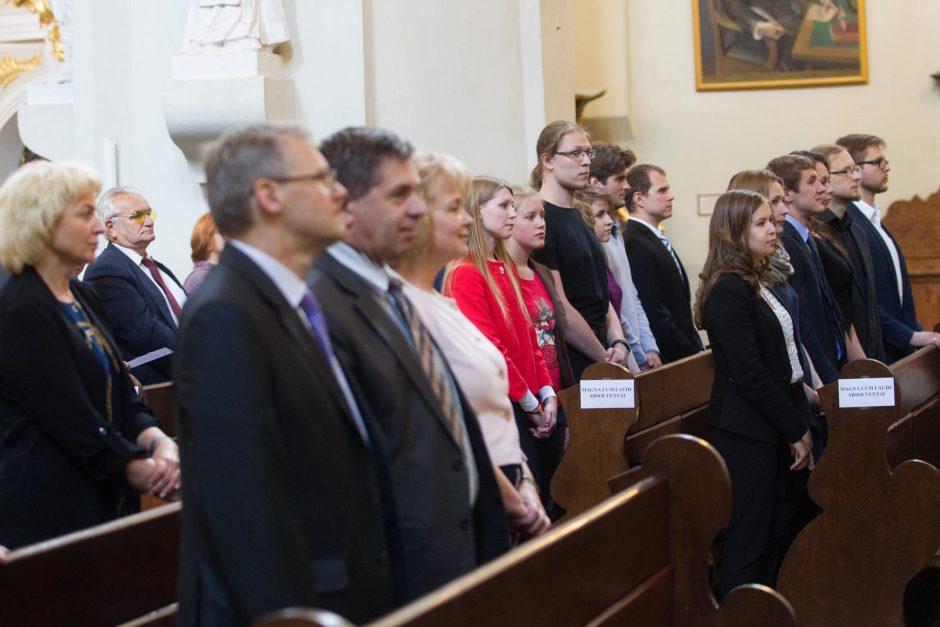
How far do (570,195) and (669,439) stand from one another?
239 centimetres

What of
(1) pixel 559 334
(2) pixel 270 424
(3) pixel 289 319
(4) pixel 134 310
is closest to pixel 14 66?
(4) pixel 134 310

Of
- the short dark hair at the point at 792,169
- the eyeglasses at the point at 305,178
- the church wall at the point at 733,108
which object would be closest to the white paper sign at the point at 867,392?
the short dark hair at the point at 792,169

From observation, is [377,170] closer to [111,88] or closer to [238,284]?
[238,284]

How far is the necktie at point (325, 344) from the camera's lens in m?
1.96

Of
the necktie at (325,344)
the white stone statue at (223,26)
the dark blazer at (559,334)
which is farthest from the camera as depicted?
the white stone statue at (223,26)

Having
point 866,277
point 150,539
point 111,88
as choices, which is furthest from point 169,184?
point 150,539

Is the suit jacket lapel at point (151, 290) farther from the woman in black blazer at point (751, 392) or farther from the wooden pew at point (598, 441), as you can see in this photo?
the woman in black blazer at point (751, 392)

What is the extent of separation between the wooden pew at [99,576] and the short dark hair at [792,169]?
3.50 metres

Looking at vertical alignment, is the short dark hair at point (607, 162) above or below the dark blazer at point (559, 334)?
above

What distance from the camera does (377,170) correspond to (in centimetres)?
217

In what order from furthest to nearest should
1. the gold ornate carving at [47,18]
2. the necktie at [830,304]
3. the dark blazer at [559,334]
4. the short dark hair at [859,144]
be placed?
the gold ornate carving at [47,18]
the short dark hair at [859,144]
the necktie at [830,304]
the dark blazer at [559,334]

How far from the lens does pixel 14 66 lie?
1059cm

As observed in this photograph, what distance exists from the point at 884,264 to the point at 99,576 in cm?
472

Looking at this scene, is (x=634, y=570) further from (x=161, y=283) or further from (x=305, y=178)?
(x=161, y=283)
